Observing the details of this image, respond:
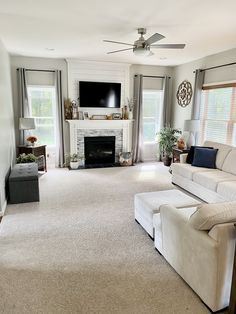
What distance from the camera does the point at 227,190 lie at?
355 centimetres

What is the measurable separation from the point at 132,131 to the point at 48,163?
2.55m

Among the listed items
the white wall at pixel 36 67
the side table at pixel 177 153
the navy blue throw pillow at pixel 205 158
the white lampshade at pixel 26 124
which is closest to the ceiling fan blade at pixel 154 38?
the navy blue throw pillow at pixel 205 158

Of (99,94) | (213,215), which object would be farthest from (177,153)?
(213,215)

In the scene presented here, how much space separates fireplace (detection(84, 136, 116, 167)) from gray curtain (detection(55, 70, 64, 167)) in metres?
0.67

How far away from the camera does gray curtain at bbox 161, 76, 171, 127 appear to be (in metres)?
6.85

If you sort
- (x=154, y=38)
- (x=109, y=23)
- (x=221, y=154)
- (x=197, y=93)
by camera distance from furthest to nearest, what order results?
(x=197, y=93) < (x=221, y=154) < (x=109, y=23) < (x=154, y=38)

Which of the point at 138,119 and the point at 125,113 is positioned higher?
the point at 125,113

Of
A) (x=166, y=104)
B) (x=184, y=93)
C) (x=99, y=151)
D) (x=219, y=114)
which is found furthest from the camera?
(x=166, y=104)

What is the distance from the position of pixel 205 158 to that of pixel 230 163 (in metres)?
0.47

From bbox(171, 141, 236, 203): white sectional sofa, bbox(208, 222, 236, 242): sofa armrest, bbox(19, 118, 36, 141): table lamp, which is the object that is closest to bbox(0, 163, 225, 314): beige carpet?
bbox(208, 222, 236, 242): sofa armrest

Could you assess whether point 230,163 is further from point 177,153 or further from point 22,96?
point 22,96

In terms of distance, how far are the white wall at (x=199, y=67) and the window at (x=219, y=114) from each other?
8.6 inches

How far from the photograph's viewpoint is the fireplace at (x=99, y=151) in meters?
6.59

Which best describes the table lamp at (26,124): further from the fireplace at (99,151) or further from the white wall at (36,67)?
the fireplace at (99,151)
